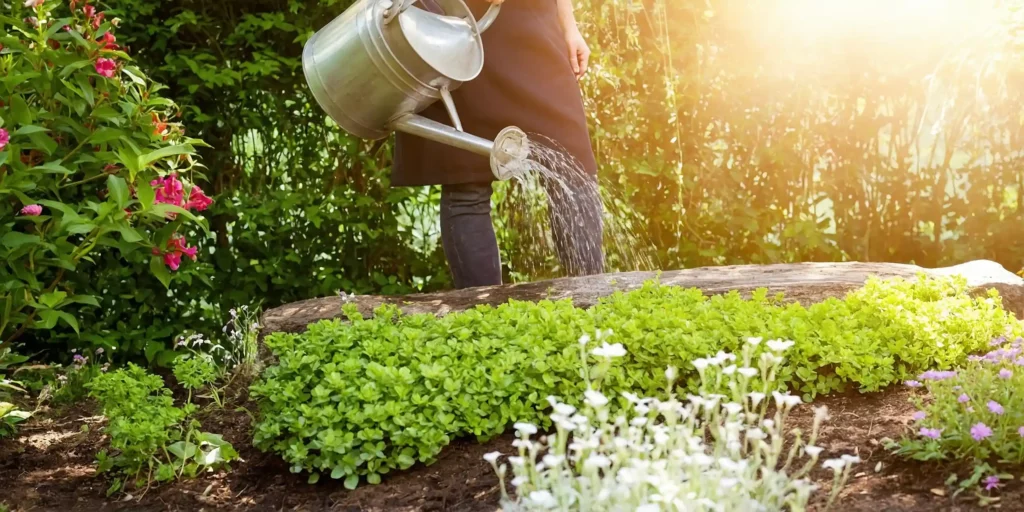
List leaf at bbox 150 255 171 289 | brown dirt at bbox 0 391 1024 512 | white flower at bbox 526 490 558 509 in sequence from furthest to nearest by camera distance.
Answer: leaf at bbox 150 255 171 289, brown dirt at bbox 0 391 1024 512, white flower at bbox 526 490 558 509

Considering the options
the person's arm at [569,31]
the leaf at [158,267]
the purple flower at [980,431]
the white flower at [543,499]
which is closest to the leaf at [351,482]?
the white flower at [543,499]

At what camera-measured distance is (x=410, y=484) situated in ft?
6.57

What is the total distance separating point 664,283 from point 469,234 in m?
0.61

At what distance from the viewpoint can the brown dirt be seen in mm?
1736

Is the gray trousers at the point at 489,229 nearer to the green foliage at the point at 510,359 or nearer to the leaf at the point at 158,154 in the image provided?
the green foliage at the point at 510,359

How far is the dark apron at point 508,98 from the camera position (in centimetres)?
293

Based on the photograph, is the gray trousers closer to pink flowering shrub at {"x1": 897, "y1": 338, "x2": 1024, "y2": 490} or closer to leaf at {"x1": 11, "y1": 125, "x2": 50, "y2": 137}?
leaf at {"x1": 11, "y1": 125, "x2": 50, "y2": 137}

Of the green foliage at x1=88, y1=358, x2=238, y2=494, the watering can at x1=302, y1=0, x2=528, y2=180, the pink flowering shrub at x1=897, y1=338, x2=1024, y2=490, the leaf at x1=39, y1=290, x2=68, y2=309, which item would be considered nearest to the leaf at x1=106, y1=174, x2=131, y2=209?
the leaf at x1=39, y1=290, x2=68, y2=309

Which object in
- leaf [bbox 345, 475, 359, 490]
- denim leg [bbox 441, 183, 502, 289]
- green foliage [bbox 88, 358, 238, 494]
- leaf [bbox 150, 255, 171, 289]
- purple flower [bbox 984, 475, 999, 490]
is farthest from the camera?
denim leg [bbox 441, 183, 502, 289]

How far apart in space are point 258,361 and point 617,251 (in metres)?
1.72

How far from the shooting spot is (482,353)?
2.15 m

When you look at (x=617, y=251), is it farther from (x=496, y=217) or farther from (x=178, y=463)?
(x=178, y=463)

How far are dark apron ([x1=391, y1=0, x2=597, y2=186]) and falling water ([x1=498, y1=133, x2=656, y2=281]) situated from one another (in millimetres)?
108

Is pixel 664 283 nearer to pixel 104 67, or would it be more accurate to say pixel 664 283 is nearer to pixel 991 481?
pixel 991 481
